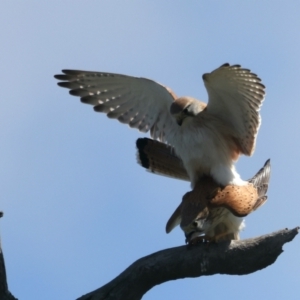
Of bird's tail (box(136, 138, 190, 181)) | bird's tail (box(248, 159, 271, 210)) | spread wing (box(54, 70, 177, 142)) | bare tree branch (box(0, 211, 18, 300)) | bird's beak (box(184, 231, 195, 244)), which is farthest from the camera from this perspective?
spread wing (box(54, 70, 177, 142))

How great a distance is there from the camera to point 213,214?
7023 mm

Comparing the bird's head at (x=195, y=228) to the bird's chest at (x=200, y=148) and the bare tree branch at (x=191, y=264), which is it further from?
the bird's chest at (x=200, y=148)

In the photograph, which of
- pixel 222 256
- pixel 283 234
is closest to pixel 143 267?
pixel 222 256

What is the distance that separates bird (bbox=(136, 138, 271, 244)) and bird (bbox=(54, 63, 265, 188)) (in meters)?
0.14

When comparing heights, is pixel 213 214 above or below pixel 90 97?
below

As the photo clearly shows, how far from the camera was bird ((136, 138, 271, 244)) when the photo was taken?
22.4ft

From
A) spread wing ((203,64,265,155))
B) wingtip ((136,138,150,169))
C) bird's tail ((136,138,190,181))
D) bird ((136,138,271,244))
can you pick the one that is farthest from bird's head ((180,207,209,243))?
wingtip ((136,138,150,169))

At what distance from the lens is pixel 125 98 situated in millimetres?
8414

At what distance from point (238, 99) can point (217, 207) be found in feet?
3.77

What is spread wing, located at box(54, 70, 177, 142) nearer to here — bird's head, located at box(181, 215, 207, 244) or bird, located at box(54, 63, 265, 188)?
bird, located at box(54, 63, 265, 188)

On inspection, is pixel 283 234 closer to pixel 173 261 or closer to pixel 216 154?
pixel 173 261

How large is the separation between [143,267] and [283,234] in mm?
1056

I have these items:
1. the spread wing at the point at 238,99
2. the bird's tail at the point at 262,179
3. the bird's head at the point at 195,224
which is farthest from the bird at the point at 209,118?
the bird's head at the point at 195,224

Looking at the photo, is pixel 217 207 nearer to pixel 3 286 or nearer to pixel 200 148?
pixel 200 148
